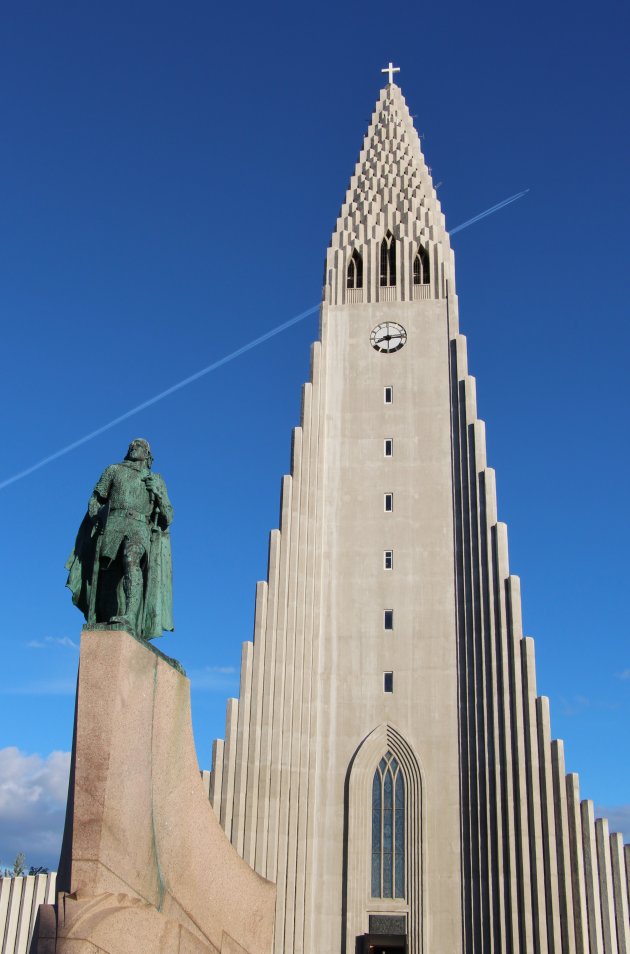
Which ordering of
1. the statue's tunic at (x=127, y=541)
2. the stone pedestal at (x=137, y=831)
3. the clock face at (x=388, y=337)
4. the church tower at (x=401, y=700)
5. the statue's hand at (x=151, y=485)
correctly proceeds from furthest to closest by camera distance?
the clock face at (x=388, y=337) < the church tower at (x=401, y=700) < the statue's hand at (x=151, y=485) < the statue's tunic at (x=127, y=541) < the stone pedestal at (x=137, y=831)

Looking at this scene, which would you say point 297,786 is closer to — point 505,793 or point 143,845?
point 505,793

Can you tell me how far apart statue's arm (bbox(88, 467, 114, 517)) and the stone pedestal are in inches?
85.4

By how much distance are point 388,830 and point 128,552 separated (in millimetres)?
18534

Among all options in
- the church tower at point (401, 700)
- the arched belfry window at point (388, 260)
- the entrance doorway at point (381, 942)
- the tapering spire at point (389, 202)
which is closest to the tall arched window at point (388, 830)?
the church tower at point (401, 700)

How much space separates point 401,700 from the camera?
30500mm

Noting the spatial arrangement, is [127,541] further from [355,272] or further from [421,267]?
[421,267]

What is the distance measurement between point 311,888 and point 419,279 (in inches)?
824

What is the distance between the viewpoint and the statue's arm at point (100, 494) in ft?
46.5

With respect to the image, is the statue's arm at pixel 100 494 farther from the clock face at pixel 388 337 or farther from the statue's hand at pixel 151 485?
the clock face at pixel 388 337

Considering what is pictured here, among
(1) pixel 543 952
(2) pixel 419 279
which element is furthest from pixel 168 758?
(2) pixel 419 279

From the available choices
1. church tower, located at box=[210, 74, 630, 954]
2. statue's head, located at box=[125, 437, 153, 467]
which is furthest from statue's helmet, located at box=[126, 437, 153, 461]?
church tower, located at box=[210, 74, 630, 954]

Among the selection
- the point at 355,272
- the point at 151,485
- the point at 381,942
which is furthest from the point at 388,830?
the point at 355,272

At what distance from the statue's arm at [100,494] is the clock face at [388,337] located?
73.7 feet

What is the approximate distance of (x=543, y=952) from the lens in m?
25.3
